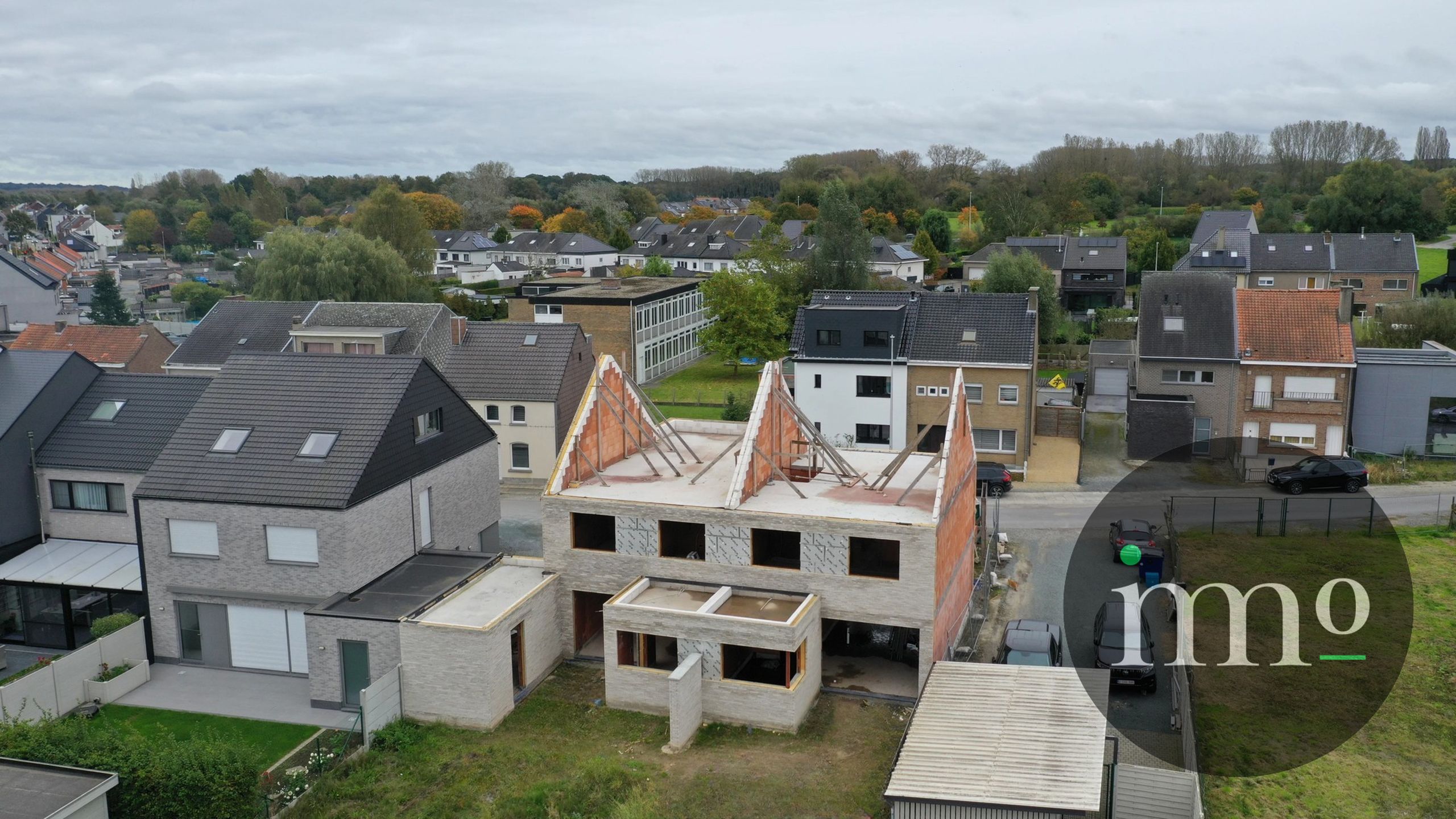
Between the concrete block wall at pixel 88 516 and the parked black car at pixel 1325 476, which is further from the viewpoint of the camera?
the parked black car at pixel 1325 476

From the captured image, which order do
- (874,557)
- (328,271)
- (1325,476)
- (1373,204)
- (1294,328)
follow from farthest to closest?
(1373,204) < (328,271) < (1294,328) < (1325,476) < (874,557)

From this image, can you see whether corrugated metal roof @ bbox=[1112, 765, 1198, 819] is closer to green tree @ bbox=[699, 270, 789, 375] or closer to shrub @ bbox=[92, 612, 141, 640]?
shrub @ bbox=[92, 612, 141, 640]

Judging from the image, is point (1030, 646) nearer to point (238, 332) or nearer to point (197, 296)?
point (238, 332)

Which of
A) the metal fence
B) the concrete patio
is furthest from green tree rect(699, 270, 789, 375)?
the concrete patio

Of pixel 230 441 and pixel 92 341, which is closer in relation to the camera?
pixel 230 441

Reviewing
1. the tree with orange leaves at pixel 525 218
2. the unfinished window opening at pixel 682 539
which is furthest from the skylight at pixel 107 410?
the tree with orange leaves at pixel 525 218

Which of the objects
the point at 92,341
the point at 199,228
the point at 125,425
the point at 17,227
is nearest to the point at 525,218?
the point at 199,228

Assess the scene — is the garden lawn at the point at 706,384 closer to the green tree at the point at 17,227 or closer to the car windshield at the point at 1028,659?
the car windshield at the point at 1028,659
